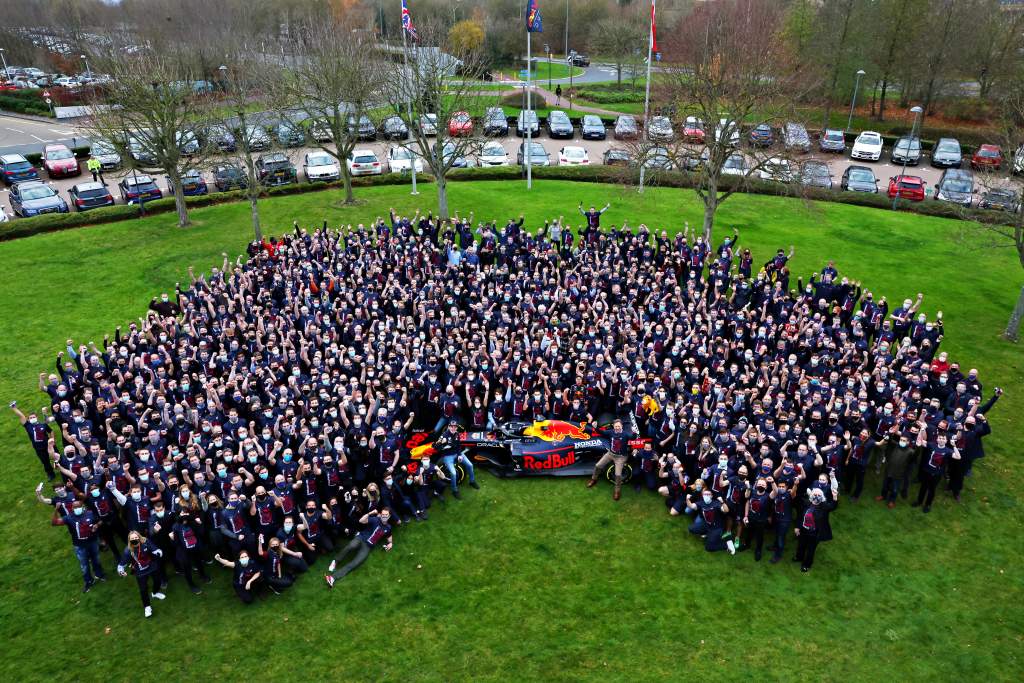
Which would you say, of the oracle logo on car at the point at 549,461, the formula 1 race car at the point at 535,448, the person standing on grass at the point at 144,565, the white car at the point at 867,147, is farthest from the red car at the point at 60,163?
the white car at the point at 867,147

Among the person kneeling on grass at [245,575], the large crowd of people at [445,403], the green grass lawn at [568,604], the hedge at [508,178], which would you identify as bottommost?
the green grass lawn at [568,604]

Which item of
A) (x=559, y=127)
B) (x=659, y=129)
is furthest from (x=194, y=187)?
(x=559, y=127)

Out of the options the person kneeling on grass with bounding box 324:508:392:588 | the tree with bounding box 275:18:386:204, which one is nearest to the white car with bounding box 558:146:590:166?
the tree with bounding box 275:18:386:204

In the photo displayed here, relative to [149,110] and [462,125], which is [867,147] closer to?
[462,125]

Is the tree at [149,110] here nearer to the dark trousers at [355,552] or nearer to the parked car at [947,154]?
the dark trousers at [355,552]

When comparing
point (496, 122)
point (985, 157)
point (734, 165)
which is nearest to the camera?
point (734, 165)

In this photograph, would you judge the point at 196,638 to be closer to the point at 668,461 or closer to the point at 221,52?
the point at 668,461

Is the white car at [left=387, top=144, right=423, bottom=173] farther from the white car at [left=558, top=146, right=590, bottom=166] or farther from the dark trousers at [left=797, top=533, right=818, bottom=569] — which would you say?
the dark trousers at [left=797, top=533, right=818, bottom=569]

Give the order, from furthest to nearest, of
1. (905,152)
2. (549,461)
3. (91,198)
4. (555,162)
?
(905,152) → (555,162) → (91,198) → (549,461)
